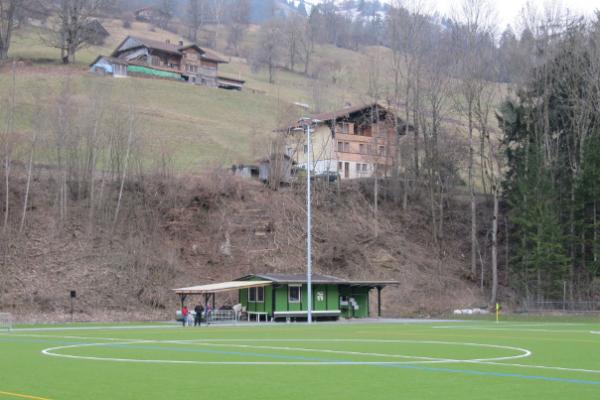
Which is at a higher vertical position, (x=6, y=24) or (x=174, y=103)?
(x=6, y=24)

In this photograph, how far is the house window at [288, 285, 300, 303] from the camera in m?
53.8

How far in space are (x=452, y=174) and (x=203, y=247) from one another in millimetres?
29364

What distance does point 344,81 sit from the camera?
151625 mm

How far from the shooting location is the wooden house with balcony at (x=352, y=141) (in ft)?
286

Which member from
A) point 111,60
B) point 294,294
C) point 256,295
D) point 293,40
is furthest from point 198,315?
point 293,40

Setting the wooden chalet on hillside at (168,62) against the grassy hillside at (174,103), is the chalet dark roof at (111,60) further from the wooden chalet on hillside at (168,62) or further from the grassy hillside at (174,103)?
the grassy hillside at (174,103)

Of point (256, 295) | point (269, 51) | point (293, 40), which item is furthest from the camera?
point (293, 40)

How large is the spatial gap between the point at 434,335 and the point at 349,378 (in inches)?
718

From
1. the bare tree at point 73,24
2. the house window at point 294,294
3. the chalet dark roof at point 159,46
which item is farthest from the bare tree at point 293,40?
the house window at point 294,294

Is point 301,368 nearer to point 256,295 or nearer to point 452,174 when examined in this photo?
point 256,295

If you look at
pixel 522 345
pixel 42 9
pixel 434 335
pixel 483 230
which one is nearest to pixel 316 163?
pixel 483 230

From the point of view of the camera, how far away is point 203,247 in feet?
230

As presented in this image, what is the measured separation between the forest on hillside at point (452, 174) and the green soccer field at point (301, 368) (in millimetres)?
33392

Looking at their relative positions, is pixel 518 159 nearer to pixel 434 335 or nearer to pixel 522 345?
pixel 434 335
